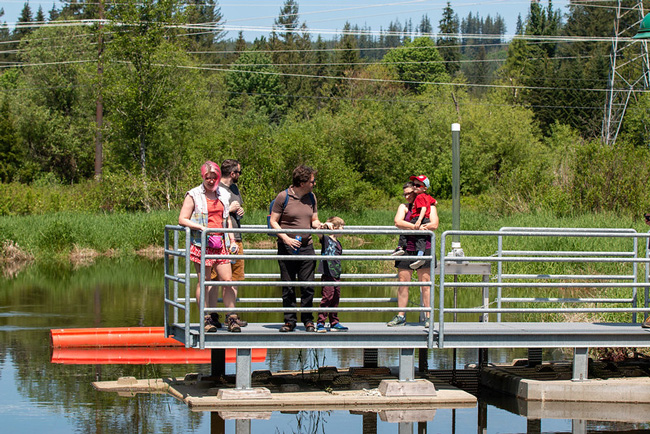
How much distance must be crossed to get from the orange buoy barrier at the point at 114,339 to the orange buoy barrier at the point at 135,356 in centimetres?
8

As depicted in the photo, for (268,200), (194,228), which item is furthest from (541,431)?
(268,200)

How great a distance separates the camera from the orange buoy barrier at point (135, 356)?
44.5ft

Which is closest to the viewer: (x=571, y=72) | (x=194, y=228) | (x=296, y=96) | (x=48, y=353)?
(x=194, y=228)

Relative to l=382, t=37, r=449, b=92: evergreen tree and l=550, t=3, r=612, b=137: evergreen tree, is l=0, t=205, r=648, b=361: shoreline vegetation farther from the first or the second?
l=382, t=37, r=449, b=92: evergreen tree

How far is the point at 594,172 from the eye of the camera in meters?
30.3

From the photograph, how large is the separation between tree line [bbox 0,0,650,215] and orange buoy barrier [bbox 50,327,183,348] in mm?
18477

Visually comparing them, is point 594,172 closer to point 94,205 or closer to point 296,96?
point 94,205

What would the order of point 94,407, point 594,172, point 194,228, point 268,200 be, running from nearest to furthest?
1. point 194,228
2. point 94,407
3. point 594,172
4. point 268,200

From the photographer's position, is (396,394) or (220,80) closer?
(396,394)

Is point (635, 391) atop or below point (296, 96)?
below

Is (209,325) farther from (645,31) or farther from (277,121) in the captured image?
(277,121)

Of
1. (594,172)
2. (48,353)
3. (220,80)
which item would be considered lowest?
(48,353)

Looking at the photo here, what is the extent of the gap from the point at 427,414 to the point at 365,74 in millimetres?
82183

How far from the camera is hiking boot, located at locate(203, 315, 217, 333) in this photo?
380 inches
